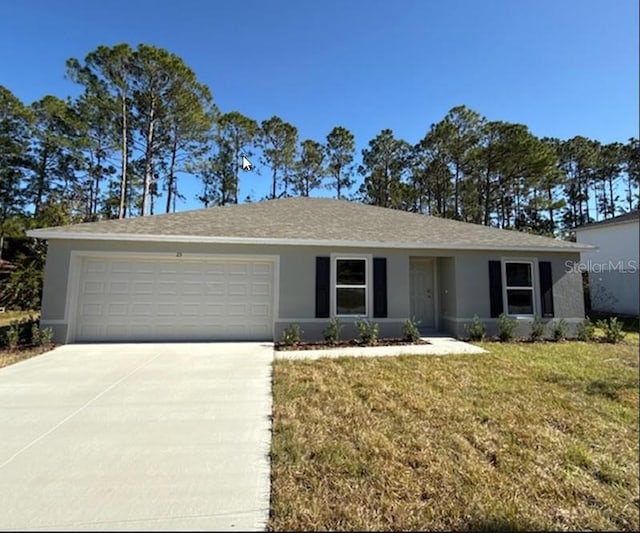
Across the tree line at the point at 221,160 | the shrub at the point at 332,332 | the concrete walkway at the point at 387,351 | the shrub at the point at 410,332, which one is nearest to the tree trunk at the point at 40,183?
the tree line at the point at 221,160

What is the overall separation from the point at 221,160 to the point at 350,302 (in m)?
15.9

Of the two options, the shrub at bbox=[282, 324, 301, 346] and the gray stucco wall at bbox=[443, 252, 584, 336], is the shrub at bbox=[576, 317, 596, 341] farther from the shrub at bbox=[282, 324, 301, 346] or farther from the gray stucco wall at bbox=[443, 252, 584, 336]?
the shrub at bbox=[282, 324, 301, 346]

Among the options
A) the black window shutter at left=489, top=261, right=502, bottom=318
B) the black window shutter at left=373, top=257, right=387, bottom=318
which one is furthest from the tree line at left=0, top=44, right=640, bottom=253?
the black window shutter at left=373, top=257, right=387, bottom=318

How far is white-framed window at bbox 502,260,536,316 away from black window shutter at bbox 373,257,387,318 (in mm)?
3308

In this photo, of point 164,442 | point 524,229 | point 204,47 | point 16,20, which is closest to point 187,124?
point 204,47

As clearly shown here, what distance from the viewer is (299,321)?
848cm

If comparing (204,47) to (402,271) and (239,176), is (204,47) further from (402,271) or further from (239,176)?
(239,176)

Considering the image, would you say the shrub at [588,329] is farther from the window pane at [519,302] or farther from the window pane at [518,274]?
the window pane at [518,274]

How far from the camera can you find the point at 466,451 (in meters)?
3.03

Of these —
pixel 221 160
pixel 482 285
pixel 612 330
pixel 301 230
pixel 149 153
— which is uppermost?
pixel 221 160

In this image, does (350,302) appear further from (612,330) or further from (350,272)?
(612,330)

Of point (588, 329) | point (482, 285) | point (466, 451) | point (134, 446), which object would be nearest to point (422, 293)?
point (482, 285)

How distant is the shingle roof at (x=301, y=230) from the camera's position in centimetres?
827

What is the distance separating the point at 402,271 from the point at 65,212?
666 inches
